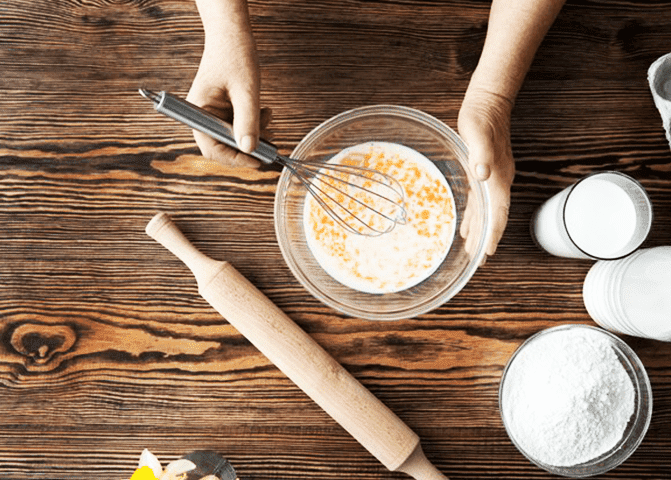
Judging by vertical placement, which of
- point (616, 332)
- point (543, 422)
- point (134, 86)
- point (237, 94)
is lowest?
point (543, 422)

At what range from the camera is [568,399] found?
69 centimetres

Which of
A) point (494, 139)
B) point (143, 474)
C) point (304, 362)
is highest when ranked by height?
point (494, 139)

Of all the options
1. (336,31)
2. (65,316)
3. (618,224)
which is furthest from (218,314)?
(618,224)

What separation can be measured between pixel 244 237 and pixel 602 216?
514 millimetres

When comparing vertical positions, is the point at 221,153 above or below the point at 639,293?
above

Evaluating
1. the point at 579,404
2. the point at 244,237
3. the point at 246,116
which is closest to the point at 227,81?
the point at 246,116

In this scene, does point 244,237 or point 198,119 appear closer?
point 198,119

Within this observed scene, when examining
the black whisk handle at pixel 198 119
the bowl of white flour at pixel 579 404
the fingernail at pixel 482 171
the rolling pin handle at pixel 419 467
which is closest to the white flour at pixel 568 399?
the bowl of white flour at pixel 579 404

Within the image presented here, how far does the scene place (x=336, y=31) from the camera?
0.80 meters

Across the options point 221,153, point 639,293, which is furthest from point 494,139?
point 221,153

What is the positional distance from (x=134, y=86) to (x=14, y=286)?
0.37 m

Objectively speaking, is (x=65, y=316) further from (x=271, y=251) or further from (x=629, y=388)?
(x=629, y=388)

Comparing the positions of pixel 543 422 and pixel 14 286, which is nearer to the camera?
pixel 543 422

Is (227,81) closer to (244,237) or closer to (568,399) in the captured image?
(244,237)
